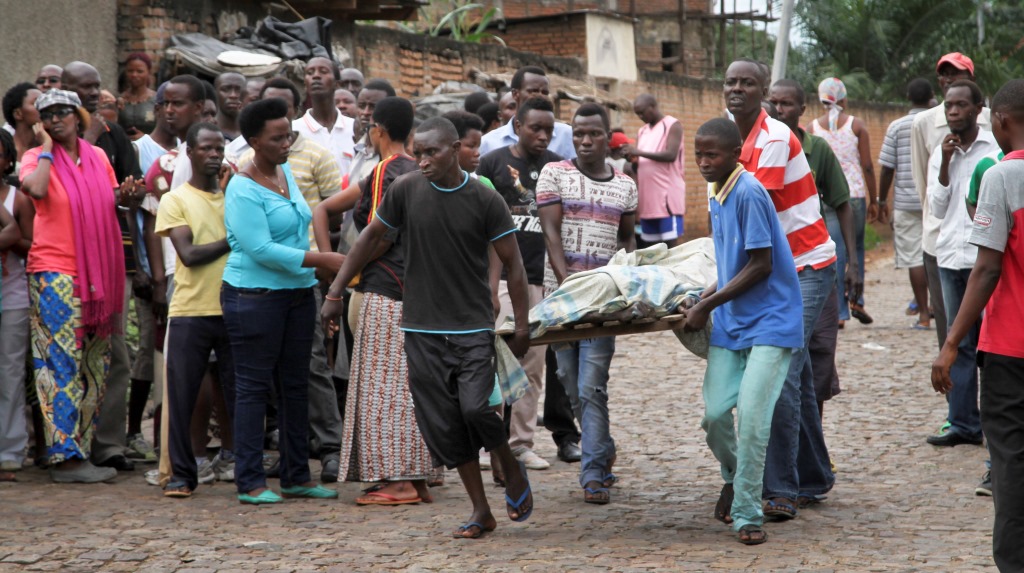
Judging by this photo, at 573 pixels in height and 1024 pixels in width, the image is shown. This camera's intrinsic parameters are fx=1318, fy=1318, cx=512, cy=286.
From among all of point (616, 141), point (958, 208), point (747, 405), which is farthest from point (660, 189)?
point (747, 405)

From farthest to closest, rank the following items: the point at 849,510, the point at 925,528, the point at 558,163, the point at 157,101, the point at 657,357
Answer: the point at 657,357, the point at 157,101, the point at 558,163, the point at 849,510, the point at 925,528

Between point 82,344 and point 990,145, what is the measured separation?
5327mm

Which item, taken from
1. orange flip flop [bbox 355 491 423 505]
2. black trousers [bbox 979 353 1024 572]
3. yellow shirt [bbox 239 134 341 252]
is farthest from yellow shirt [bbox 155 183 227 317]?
black trousers [bbox 979 353 1024 572]

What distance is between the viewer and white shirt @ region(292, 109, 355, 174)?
28.8ft

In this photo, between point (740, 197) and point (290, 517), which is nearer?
A: point (740, 197)

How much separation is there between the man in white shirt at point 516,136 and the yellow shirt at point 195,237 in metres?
2.24

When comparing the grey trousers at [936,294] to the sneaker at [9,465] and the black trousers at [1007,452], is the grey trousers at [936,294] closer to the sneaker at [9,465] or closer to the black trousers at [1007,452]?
the black trousers at [1007,452]

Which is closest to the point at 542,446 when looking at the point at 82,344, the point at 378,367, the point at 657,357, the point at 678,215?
the point at 378,367

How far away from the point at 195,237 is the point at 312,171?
0.95m

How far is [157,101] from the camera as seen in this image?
26.7 ft

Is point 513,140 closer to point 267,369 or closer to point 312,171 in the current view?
point 312,171

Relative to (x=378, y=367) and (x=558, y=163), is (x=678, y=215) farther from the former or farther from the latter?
(x=378, y=367)

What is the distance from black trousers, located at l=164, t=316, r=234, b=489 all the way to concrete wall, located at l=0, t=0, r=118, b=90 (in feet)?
16.9

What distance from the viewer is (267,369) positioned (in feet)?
22.3
